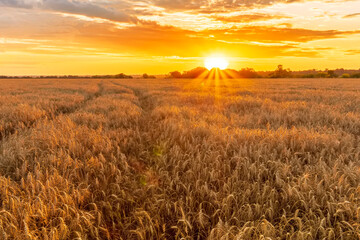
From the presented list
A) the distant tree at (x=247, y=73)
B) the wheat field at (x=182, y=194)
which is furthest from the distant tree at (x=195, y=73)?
the wheat field at (x=182, y=194)

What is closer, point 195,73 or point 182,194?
point 182,194

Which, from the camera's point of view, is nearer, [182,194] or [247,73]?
[182,194]

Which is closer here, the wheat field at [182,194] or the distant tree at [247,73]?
the wheat field at [182,194]

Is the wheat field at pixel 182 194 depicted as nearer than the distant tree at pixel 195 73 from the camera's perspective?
Yes

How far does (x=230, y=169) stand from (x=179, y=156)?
69cm

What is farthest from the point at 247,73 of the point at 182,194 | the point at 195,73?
the point at 182,194

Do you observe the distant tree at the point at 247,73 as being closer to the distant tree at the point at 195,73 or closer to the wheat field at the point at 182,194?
the distant tree at the point at 195,73

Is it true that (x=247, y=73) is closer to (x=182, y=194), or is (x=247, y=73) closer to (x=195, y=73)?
(x=195, y=73)

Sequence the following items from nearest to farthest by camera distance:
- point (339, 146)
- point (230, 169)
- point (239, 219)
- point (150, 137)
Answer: point (239, 219) < point (230, 169) < point (339, 146) < point (150, 137)

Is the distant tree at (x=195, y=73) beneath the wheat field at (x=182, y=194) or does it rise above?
above

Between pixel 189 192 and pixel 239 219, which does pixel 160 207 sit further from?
pixel 239 219

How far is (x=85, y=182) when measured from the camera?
2303mm

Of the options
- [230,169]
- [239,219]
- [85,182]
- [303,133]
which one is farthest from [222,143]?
[85,182]

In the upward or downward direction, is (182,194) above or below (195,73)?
below
